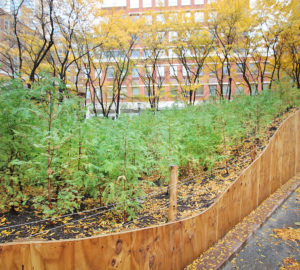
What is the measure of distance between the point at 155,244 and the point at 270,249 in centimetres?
191

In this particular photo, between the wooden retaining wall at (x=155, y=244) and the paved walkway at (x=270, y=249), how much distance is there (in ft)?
1.16

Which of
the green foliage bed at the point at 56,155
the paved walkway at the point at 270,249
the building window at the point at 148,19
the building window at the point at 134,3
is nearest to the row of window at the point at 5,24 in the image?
the building window at the point at 148,19

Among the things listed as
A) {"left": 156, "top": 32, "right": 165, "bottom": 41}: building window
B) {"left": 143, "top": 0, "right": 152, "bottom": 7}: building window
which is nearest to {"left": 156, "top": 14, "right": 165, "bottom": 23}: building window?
{"left": 156, "top": 32, "right": 165, "bottom": 41}: building window

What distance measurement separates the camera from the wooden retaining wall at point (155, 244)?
62.0 inches

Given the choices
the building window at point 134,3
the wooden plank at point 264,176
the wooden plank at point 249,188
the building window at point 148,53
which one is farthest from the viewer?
the building window at point 134,3

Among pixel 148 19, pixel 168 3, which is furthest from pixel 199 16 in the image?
pixel 168 3

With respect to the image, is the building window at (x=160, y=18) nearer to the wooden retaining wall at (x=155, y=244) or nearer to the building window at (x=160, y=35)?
the building window at (x=160, y=35)

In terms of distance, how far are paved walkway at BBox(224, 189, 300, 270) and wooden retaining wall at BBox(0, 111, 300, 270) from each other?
35 centimetres

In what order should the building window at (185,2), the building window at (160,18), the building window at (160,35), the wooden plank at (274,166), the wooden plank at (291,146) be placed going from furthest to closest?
the building window at (185,2) → the building window at (160,35) → the building window at (160,18) → the wooden plank at (291,146) → the wooden plank at (274,166)

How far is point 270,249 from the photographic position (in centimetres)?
293

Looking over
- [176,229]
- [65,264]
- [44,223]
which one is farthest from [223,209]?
[44,223]

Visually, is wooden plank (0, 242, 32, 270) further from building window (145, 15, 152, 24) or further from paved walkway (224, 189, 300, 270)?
building window (145, 15, 152, 24)

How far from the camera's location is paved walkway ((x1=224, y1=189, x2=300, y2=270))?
264 centimetres

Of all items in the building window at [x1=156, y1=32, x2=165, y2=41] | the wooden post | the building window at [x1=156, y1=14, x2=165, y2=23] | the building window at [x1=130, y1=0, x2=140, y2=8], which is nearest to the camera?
the wooden post
